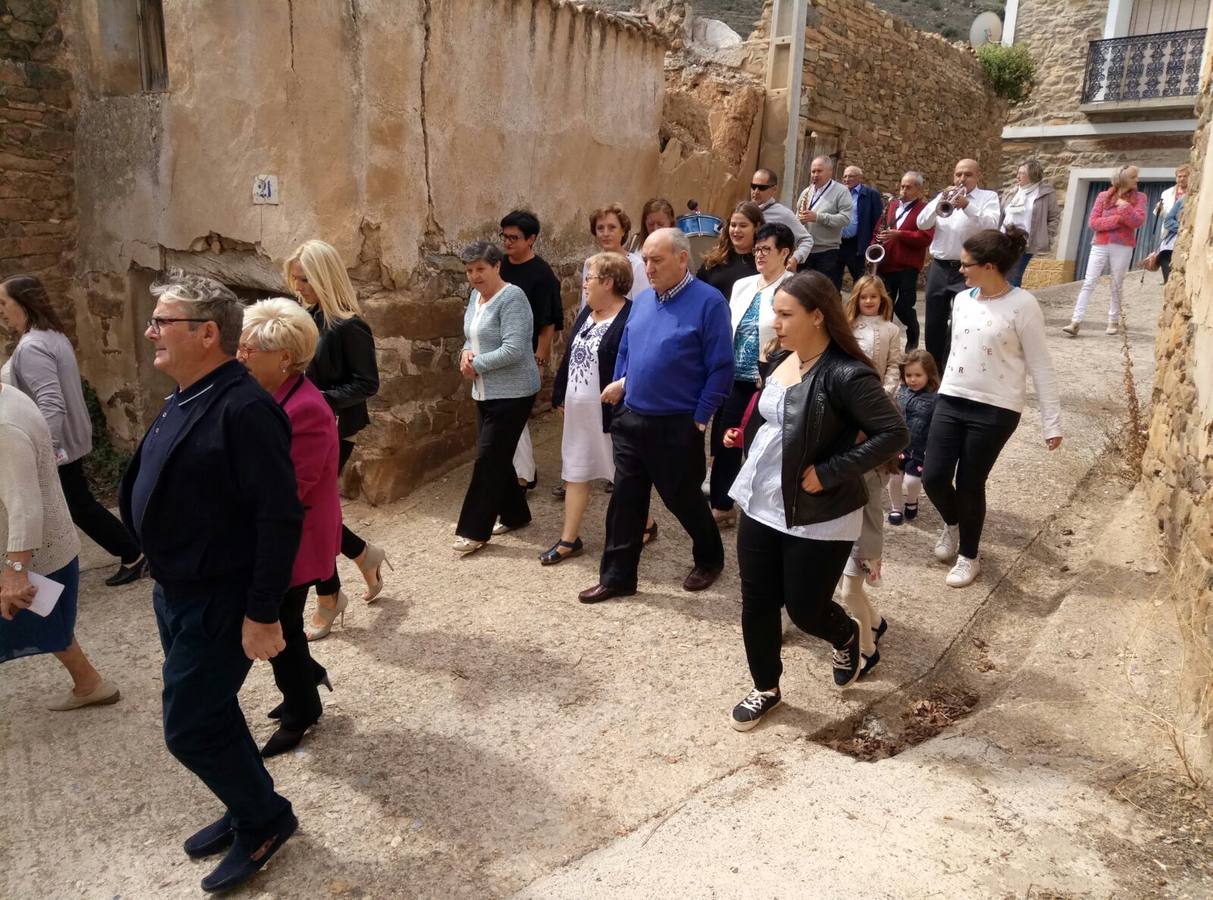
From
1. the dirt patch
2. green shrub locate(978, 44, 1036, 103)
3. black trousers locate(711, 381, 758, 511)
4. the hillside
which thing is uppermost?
the hillside

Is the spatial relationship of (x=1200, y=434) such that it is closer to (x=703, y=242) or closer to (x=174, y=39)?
(x=703, y=242)

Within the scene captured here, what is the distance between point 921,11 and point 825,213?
27.4 metres

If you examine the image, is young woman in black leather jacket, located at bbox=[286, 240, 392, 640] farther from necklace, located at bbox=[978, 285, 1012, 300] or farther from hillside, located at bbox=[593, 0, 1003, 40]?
hillside, located at bbox=[593, 0, 1003, 40]

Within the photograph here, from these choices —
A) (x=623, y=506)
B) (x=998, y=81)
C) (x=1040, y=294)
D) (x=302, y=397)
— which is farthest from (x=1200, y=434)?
(x=998, y=81)

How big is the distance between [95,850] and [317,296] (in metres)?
2.42

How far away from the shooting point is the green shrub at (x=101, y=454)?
6992 millimetres

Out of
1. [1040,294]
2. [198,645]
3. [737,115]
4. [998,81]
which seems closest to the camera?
[198,645]

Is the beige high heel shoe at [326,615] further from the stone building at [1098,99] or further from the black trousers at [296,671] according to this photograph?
the stone building at [1098,99]

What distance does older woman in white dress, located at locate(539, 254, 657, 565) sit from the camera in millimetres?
4691

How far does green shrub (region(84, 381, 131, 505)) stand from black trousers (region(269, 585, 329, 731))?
14.7 ft

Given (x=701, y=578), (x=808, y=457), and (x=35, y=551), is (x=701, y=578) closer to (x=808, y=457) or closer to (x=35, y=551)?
(x=808, y=457)

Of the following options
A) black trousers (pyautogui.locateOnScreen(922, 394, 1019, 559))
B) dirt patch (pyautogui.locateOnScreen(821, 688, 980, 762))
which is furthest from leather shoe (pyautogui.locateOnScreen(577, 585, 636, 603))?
black trousers (pyautogui.locateOnScreen(922, 394, 1019, 559))

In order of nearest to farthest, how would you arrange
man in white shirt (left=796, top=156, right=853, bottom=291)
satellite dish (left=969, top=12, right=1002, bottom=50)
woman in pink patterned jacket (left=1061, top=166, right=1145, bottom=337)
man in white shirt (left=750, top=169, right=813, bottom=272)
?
man in white shirt (left=750, top=169, right=813, bottom=272) → man in white shirt (left=796, top=156, right=853, bottom=291) → woman in pink patterned jacket (left=1061, top=166, right=1145, bottom=337) → satellite dish (left=969, top=12, right=1002, bottom=50)

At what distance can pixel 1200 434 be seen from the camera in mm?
3785
